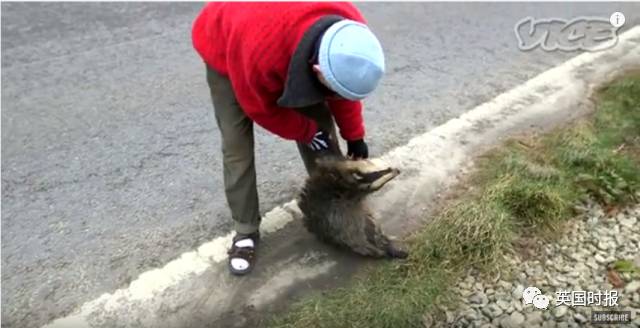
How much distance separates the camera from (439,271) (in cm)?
233

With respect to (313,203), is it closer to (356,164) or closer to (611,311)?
(356,164)

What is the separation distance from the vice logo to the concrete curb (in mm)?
896

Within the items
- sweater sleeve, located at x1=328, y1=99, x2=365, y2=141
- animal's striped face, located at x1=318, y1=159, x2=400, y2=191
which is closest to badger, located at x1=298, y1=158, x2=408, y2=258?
animal's striped face, located at x1=318, y1=159, x2=400, y2=191

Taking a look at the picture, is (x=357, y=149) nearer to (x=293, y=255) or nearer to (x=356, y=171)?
(x=356, y=171)

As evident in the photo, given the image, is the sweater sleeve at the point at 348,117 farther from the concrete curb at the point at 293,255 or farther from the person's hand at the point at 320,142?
the concrete curb at the point at 293,255

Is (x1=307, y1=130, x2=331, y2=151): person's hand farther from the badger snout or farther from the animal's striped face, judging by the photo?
the badger snout

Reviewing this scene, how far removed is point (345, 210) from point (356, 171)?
210 mm

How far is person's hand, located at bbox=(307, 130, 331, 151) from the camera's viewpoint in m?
2.33

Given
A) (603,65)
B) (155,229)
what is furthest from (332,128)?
(603,65)

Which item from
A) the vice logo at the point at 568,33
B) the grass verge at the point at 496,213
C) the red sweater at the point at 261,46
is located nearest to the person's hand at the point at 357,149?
the red sweater at the point at 261,46

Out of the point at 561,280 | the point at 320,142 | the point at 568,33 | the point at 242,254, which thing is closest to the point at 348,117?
the point at 320,142

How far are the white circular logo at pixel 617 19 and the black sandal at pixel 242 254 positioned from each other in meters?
3.80

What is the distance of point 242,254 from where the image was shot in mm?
2383

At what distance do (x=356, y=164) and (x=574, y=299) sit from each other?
0.95 m
